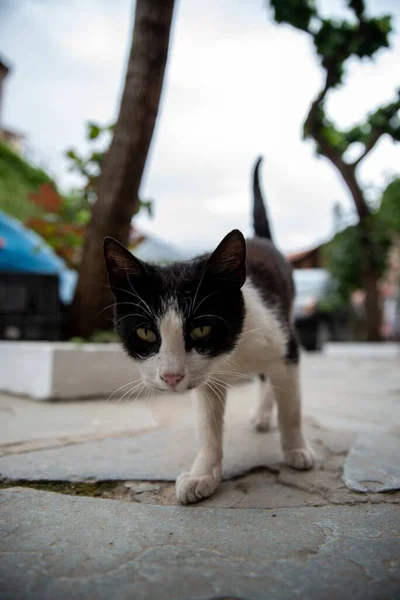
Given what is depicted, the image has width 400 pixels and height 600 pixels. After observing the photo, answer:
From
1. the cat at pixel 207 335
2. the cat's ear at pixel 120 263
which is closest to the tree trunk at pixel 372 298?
the cat at pixel 207 335

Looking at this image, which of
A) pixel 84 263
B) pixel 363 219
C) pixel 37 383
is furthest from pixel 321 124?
pixel 37 383

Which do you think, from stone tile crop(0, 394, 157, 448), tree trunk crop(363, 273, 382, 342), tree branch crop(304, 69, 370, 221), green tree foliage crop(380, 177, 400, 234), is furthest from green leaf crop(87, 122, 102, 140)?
tree trunk crop(363, 273, 382, 342)

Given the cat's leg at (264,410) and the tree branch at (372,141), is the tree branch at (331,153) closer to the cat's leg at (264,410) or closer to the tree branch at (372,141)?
the tree branch at (372,141)

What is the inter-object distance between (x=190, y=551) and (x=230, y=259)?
2.23 ft

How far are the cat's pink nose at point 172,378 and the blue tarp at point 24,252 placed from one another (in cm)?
294

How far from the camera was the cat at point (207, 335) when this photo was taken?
3.60ft

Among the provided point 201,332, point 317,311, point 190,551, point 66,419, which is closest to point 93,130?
point 66,419

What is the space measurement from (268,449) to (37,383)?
150 cm

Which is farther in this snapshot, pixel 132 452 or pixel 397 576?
pixel 132 452

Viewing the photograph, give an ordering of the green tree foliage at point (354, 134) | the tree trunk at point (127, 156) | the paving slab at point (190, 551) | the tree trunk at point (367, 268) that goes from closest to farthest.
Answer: the paving slab at point (190, 551), the tree trunk at point (127, 156), the green tree foliage at point (354, 134), the tree trunk at point (367, 268)

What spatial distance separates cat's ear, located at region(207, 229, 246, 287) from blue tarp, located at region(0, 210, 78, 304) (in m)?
2.82

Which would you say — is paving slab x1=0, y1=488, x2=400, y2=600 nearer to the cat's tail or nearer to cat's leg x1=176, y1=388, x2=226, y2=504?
cat's leg x1=176, y1=388, x2=226, y2=504

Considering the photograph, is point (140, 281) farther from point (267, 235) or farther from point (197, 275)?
point (267, 235)

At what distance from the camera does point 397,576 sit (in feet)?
2.42
